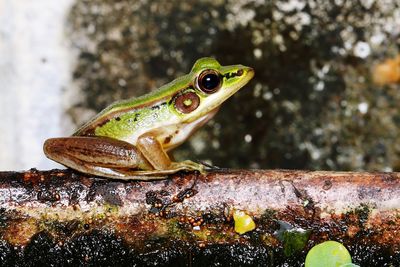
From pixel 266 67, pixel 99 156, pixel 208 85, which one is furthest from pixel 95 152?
pixel 266 67

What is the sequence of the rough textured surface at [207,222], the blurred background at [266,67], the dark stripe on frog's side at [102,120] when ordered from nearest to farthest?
1. the rough textured surface at [207,222]
2. the dark stripe on frog's side at [102,120]
3. the blurred background at [266,67]

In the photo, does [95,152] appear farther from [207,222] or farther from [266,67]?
[266,67]

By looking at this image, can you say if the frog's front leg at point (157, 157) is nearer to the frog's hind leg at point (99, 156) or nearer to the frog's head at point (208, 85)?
the frog's hind leg at point (99, 156)

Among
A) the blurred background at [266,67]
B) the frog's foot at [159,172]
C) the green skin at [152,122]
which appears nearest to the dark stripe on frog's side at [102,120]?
the green skin at [152,122]

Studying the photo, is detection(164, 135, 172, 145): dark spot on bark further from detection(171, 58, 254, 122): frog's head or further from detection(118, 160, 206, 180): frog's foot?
detection(118, 160, 206, 180): frog's foot

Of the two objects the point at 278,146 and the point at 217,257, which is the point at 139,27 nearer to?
the point at 278,146

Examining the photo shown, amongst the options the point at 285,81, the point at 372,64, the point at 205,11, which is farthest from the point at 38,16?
the point at 372,64
